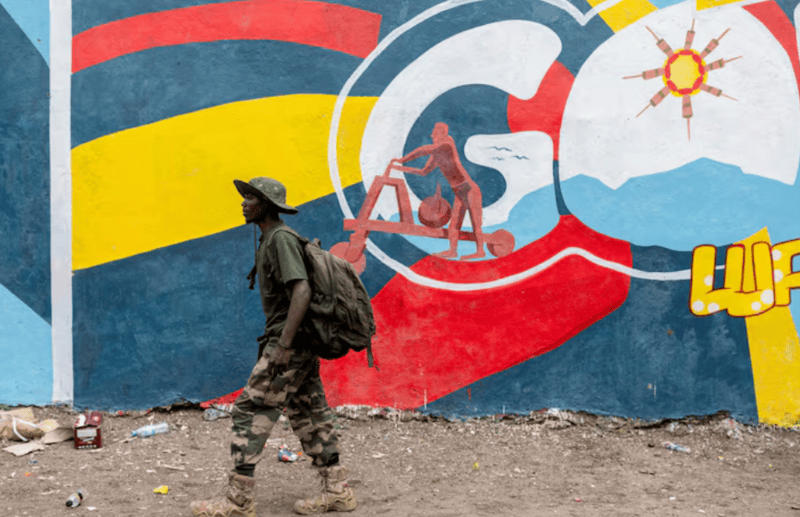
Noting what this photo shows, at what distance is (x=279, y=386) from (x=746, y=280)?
11.2 feet

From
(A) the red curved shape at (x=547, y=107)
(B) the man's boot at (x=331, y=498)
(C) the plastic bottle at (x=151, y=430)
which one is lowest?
(B) the man's boot at (x=331, y=498)

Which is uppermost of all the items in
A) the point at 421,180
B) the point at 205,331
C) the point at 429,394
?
the point at 421,180

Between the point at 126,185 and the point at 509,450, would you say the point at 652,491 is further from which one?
the point at 126,185

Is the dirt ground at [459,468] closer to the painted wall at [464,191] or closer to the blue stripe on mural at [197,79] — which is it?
the painted wall at [464,191]

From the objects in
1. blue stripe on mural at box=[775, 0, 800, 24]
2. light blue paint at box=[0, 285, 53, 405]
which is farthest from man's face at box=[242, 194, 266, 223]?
blue stripe on mural at box=[775, 0, 800, 24]

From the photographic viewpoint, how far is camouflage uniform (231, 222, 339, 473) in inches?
134

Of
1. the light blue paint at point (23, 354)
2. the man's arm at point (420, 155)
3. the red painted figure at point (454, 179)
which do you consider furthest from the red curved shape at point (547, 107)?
the light blue paint at point (23, 354)

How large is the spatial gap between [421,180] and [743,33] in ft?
8.36

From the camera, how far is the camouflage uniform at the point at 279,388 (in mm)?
3393

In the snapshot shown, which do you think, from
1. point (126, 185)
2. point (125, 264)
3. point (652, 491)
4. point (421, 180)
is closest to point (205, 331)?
point (125, 264)

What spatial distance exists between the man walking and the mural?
2.34 m

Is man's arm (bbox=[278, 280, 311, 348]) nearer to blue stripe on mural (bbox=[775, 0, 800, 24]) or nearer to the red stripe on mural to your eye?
the red stripe on mural

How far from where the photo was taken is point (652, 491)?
4066 mm

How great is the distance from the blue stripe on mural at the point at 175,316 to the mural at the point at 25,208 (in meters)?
0.31
